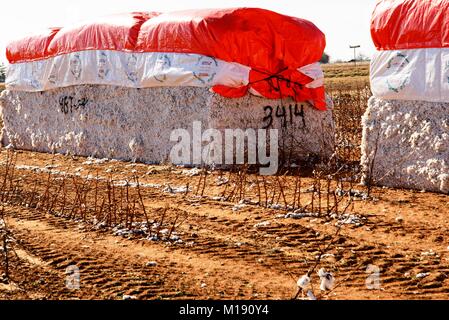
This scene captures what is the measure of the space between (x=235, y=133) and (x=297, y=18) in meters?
2.36

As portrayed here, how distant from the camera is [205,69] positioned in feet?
36.0

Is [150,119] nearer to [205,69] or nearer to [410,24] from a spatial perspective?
[205,69]

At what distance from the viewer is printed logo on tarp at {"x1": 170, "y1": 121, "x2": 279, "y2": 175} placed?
35.7 ft

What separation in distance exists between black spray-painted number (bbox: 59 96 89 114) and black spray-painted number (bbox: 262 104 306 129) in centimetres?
377

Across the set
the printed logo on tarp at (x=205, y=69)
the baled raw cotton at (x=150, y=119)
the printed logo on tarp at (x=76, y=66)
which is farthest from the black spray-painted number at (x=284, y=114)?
the printed logo on tarp at (x=76, y=66)

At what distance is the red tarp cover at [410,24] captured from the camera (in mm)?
8438

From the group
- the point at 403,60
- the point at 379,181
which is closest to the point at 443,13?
the point at 403,60

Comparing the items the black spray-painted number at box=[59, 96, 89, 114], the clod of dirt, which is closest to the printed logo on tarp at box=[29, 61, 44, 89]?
the black spray-painted number at box=[59, 96, 89, 114]

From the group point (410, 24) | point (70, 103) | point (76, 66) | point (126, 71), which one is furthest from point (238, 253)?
point (70, 103)

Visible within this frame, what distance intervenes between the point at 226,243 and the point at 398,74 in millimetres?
3539

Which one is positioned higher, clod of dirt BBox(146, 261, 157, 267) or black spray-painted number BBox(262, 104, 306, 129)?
black spray-painted number BBox(262, 104, 306, 129)

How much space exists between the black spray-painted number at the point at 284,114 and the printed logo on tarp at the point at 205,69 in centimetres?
108

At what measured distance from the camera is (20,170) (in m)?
12.3

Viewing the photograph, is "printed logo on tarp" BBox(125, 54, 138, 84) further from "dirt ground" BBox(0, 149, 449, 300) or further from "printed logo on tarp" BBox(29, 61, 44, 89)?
"dirt ground" BBox(0, 149, 449, 300)
